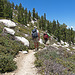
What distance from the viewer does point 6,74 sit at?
4.34m

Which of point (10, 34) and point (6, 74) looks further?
point (10, 34)

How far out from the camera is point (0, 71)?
4477 mm

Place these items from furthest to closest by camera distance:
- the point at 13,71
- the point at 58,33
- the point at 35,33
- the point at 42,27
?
the point at 42,27 < the point at 58,33 < the point at 35,33 < the point at 13,71

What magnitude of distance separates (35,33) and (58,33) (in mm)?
54696

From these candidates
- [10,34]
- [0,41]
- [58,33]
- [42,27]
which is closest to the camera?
[0,41]

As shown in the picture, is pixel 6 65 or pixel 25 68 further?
pixel 25 68

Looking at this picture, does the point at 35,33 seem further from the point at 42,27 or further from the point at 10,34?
the point at 42,27

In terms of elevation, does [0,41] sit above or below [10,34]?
below

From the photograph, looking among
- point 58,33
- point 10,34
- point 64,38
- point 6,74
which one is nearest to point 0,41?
point 10,34

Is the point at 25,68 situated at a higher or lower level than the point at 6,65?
lower

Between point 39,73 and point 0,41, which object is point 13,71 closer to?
point 39,73

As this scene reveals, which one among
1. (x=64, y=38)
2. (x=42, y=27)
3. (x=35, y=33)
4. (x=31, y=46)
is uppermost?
(x=42, y=27)

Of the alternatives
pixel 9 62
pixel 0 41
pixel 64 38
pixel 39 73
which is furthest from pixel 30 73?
pixel 64 38

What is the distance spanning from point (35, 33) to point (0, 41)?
372 cm
